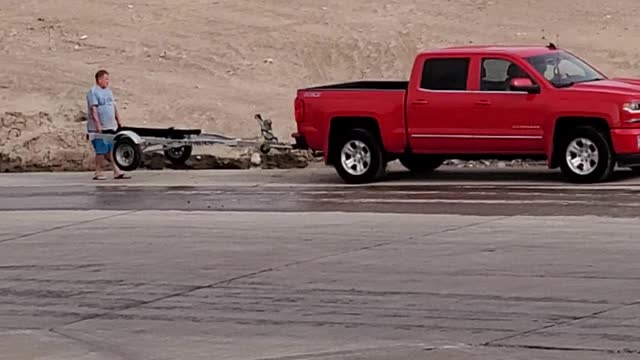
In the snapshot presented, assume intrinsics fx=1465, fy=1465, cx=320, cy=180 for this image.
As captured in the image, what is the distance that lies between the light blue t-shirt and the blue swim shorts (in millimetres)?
193

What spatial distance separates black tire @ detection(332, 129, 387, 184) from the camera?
782 inches

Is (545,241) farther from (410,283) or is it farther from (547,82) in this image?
(547,82)

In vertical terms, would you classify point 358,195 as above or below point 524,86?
below

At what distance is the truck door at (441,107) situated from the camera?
1911cm

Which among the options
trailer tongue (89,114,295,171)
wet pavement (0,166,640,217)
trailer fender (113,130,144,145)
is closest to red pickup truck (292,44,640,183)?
wet pavement (0,166,640,217)

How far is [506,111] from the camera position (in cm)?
1873

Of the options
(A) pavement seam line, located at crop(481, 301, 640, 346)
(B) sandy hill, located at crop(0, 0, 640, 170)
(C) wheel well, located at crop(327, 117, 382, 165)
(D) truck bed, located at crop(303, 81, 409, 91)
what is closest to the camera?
(A) pavement seam line, located at crop(481, 301, 640, 346)

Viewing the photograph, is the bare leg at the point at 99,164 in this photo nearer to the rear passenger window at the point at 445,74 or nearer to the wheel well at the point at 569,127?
the rear passenger window at the point at 445,74

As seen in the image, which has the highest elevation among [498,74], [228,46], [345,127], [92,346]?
[228,46]

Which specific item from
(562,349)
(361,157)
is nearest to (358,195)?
(361,157)

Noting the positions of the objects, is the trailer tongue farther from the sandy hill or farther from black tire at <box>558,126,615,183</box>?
black tire at <box>558,126,615,183</box>

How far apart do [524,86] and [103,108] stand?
22.8 ft

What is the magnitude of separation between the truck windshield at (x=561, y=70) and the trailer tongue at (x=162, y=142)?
4.99 metres

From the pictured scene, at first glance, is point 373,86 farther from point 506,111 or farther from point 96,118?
point 96,118
